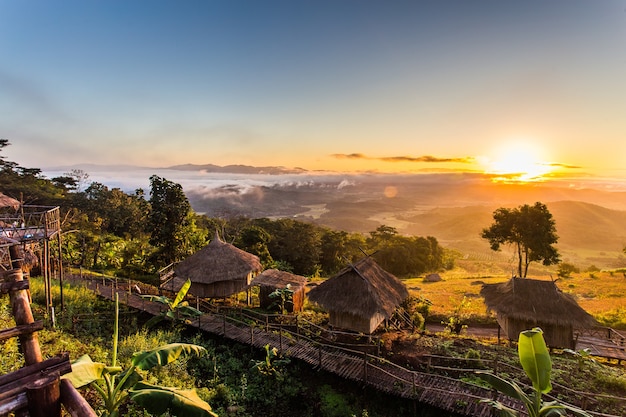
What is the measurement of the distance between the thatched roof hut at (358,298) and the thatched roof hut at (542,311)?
15.4ft

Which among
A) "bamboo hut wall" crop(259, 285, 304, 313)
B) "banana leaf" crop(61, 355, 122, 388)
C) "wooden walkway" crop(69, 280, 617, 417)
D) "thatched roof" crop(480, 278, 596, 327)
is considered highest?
"banana leaf" crop(61, 355, 122, 388)

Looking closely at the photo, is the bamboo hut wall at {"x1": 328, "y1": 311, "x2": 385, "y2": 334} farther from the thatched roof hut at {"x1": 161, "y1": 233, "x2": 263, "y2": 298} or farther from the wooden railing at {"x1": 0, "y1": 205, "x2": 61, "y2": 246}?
the wooden railing at {"x1": 0, "y1": 205, "x2": 61, "y2": 246}

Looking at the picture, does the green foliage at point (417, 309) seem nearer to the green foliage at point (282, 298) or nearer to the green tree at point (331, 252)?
the green foliage at point (282, 298)

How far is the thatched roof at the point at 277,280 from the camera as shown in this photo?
1822 centimetres

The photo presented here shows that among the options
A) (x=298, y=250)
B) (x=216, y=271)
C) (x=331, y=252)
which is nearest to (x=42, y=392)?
(x=216, y=271)

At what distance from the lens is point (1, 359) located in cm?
678

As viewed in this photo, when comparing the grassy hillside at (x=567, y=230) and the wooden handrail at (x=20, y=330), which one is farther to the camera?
the grassy hillside at (x=567, y=230)

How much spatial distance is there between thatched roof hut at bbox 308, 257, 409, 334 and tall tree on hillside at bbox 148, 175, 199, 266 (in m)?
12.8

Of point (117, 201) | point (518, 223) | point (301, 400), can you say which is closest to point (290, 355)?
point (301, 400)

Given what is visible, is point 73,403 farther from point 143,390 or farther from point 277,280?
point 277,280

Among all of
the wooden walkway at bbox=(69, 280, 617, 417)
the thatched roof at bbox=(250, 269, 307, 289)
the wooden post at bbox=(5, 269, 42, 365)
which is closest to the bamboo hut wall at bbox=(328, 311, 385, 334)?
the wooden walkway at bbox=(69, 280, 617, 417)

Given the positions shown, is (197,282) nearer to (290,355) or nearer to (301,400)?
(290,355)

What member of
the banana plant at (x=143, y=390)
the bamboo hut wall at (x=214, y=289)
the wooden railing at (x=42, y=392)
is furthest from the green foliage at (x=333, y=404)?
the bamboo hut wall at (x=214, y=289)

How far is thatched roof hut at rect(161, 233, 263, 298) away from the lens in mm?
17906
